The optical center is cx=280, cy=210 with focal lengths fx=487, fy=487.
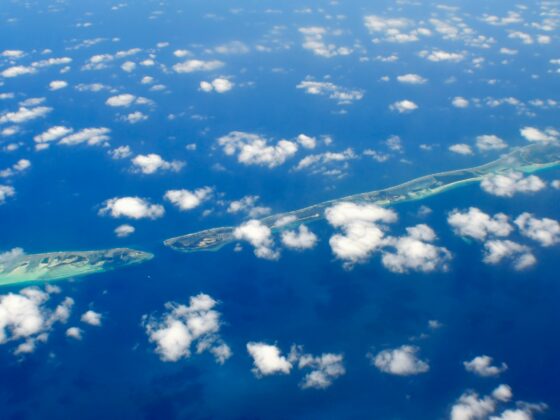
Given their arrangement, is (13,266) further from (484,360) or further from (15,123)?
(484,360)

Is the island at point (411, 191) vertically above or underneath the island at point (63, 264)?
above

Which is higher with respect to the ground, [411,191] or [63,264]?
[411,191]

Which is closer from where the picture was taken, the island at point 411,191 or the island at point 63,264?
the island at point 63,264

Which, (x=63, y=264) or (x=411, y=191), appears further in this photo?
(x=411, y=191)

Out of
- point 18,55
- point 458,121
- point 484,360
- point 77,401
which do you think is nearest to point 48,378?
point 77,401

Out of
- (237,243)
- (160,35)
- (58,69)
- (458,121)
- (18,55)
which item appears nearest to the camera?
(237,243)
